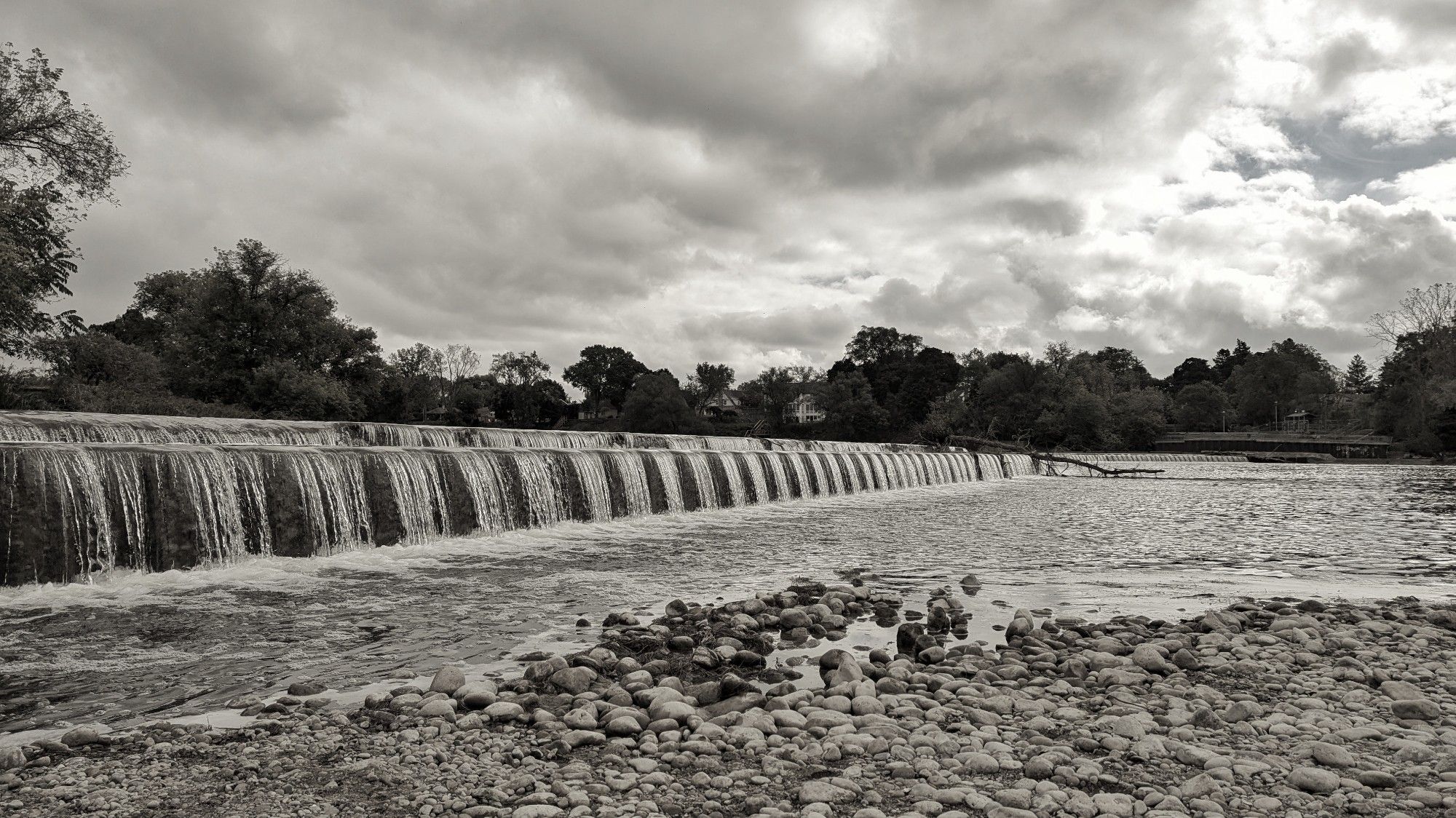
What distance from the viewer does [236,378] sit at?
42.2 m

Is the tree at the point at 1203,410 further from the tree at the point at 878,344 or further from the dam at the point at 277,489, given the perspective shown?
the dam at the point at 277,489

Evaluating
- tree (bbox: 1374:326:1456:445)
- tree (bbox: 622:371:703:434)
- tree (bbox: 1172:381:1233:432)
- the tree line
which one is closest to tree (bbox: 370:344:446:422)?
the tree line

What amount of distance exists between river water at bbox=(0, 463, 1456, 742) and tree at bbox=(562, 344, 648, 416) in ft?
306

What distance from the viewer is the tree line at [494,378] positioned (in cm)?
2416

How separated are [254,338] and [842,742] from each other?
1892 inches

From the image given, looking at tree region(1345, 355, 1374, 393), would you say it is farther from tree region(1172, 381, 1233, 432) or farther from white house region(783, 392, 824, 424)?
white house region(783, 392, 824, 424)

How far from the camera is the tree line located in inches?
951

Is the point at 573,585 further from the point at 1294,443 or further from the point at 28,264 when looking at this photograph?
the point at 1294,443

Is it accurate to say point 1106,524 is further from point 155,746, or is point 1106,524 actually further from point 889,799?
point 155,746

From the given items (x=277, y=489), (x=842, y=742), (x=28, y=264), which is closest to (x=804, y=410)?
(x=28, y=264)

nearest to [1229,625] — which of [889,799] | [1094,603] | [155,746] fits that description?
[1094,603]

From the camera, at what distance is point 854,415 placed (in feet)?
325

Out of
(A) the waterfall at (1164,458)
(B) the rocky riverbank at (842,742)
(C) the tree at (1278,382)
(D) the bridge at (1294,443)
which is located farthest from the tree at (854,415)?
(B) the rocky riverbank at (842,742)

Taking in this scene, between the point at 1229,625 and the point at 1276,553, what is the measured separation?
24.2ft
